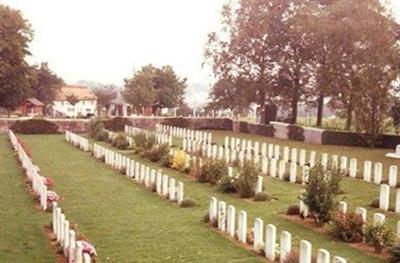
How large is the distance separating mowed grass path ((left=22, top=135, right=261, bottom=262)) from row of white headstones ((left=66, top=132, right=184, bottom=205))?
303 millimetres

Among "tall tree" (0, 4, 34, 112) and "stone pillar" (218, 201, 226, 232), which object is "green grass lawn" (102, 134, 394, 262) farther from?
"tall tree" (0, 4, 34, 112)

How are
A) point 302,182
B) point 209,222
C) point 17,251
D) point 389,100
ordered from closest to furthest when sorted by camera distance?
1. point 17,251
2. point 209,222
3. point 302,182
4. point 389,100

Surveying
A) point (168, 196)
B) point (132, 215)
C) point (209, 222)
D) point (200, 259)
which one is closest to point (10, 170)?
point (168, 196)

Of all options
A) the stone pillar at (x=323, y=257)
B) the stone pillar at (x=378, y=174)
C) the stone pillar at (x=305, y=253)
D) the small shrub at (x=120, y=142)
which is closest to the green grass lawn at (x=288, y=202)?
the stone pillar at (x=378, y=174)

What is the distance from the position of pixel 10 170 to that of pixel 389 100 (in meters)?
19.5

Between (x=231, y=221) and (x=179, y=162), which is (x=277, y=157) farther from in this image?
(x=231, y=221)

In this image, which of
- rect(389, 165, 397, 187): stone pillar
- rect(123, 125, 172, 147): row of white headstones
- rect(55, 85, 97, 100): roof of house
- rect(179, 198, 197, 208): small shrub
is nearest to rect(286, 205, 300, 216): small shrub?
rect(179, 198, 197, 208): small shrub

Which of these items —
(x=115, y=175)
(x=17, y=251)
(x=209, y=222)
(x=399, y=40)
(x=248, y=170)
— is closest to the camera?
(x=17, y=251)

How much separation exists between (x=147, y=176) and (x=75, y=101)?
91.7m

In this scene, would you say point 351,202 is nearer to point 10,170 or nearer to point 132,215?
point 132,215

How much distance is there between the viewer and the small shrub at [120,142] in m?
33.8

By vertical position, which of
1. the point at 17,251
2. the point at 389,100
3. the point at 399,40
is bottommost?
the point at 17,251

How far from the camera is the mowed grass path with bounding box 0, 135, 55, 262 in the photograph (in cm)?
1212

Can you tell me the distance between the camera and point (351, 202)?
1752 centimetres
